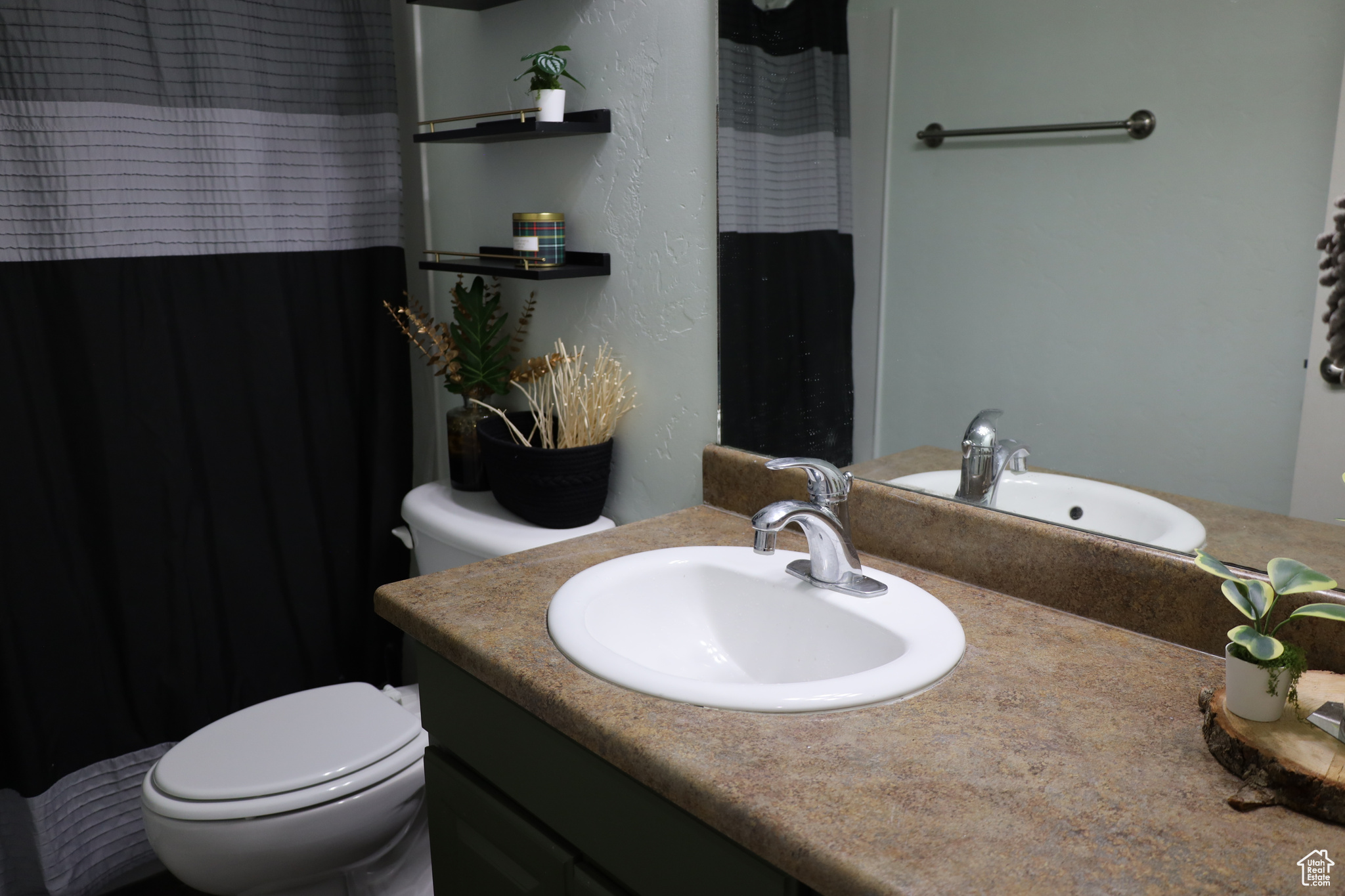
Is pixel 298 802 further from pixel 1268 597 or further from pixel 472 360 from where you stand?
pixel 1268 597

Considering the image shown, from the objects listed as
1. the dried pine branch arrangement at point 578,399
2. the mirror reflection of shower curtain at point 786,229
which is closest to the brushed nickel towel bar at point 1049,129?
the mirror reflection of shower curtain at point 786,229

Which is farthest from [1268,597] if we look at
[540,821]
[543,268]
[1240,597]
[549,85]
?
[549,85]

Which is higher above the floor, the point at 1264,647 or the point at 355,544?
the point at 1264,647

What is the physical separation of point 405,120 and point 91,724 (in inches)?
54.4

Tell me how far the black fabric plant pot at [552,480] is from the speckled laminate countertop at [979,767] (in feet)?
1.72

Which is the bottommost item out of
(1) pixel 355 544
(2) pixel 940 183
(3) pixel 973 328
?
(1) pixel 355 544

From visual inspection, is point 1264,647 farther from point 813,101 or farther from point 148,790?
point 148,790

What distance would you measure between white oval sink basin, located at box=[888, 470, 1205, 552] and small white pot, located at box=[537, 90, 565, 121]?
88cm

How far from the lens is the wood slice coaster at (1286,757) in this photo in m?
0.71

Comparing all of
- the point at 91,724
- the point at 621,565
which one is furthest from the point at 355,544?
the point at 621,565

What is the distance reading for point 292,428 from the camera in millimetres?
1952

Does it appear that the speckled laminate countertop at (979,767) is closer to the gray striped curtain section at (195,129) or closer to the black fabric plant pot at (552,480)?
the black fabric plant pot at (552,480)

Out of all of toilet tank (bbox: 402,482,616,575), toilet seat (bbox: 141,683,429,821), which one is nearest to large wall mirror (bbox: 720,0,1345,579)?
toilet tank (bbox: 402,482,616,575)

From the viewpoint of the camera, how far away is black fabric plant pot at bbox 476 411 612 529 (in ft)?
5.24
